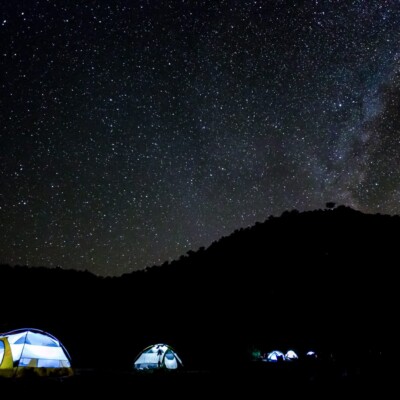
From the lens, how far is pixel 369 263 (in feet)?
147

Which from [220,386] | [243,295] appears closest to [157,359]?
[220,386]

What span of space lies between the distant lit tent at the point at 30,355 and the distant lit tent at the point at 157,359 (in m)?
4.42

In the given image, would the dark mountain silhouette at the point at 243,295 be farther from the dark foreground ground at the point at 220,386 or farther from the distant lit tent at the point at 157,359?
the dark foreground ground at the point at 220,386

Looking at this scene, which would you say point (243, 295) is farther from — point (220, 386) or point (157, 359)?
point (220, 386)

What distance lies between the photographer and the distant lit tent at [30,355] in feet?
30.0

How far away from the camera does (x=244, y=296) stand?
4566cm

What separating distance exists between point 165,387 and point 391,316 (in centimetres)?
3467

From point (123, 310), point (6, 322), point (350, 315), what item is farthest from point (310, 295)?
point (6, 322)

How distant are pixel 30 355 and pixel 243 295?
1514 inches

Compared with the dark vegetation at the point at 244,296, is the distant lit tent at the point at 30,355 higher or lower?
lower

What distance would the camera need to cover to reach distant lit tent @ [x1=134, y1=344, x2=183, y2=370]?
14.3 meters

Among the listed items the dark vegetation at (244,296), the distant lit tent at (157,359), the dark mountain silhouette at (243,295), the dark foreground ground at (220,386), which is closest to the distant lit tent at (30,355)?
the dark foreground ground at (220,386)

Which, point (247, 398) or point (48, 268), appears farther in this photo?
point (48, 268)

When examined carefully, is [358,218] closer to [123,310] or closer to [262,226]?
[262,226]
